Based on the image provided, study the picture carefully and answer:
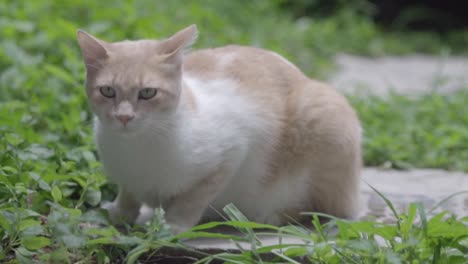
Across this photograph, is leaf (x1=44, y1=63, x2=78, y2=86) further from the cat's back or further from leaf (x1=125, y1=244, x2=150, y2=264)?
leaf (x1=125, y1=244, x2=150, y2=264)

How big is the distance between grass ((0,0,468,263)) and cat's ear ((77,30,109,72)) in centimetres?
49

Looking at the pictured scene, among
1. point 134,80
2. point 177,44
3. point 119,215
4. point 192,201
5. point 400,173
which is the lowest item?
point 400,173

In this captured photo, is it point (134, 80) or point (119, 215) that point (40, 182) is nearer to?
point (119, 215)

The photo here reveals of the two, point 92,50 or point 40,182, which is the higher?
point 92,50

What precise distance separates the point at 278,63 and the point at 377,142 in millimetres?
1358

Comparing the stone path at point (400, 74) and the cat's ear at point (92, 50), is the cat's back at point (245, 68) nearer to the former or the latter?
the cat's ear at point (92, 50)

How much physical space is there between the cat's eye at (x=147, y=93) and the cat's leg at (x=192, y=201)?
Answer: 432 mm

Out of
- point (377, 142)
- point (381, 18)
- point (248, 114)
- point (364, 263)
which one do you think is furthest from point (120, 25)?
point (381, 18)

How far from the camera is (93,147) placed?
3.33m

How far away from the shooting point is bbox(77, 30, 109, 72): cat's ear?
8.34ft

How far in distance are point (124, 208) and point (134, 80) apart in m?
0.66

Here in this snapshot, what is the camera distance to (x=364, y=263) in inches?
85.9

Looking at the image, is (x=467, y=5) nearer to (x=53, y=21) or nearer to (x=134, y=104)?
(x=53, y=21)

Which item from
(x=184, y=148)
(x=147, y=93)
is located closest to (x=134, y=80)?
(x=147, y=93)
